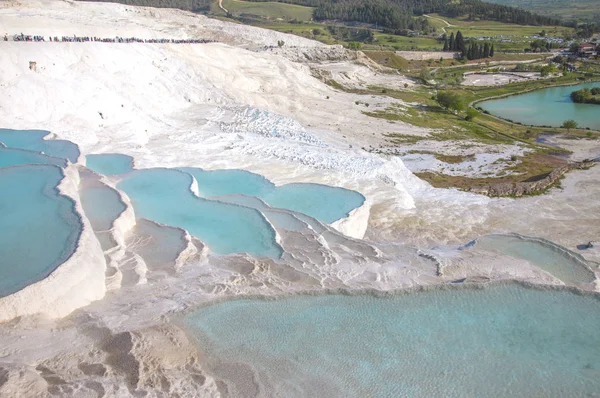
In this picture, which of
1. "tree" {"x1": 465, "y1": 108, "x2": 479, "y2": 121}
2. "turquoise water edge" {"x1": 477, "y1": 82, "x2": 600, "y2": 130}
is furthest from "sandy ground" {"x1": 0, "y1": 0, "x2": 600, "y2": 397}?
"turquoise water edge" {"x1": 477, "y1": 82, "x2": 600, "y2": 130}

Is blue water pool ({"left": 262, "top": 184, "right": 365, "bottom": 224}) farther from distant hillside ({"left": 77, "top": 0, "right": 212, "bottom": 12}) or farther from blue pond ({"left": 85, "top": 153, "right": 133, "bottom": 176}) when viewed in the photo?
distant hillside ({"left": 77, "top": 0, "right": 212, "bottom": 12})

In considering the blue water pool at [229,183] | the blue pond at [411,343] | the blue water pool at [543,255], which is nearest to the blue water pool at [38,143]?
the blue water pool at [229,183]

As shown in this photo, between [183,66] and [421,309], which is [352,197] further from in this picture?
[183,66]

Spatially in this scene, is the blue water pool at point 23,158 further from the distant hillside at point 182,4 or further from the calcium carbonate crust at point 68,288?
the distant hillside at point 182,4

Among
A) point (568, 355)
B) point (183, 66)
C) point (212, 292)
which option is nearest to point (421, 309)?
point (568, 355)

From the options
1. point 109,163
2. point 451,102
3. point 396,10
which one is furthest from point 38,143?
point 396,10
